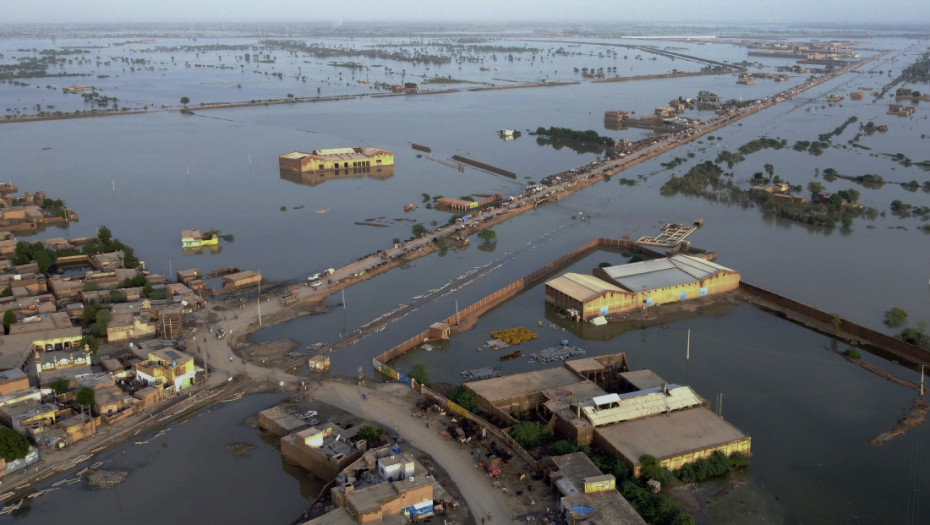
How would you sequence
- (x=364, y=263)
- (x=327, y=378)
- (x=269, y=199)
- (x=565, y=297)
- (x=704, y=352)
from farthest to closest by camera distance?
(x=269, y=199) → (x=364, y=263) → (x=565, y=297) → (x=704, y=352) → (x=327, y=378)

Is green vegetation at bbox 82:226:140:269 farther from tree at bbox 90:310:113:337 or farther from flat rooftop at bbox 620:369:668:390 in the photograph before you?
flat rooftop at bbox 620:369:668:390

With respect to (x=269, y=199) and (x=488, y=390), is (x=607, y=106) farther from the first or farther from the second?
(x=488, y=390)

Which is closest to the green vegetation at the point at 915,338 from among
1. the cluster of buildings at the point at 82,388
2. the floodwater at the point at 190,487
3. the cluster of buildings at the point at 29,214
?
the floodwater at the point at 190,487

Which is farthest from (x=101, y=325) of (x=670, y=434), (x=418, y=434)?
(x=670, y=434)

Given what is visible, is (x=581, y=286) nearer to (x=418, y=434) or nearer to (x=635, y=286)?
(x=635, y=286)

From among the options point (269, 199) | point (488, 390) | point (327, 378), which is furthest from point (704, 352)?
point (269, 199)
